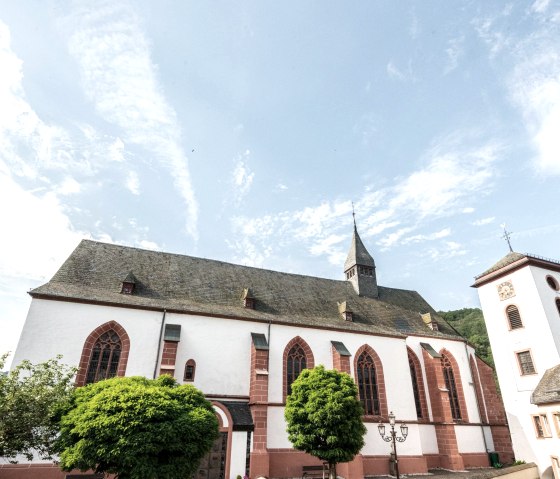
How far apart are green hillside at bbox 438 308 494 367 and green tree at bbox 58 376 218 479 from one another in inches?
1568

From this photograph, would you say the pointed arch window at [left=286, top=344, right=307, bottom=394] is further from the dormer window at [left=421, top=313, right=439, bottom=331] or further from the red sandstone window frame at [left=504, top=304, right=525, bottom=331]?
the red sandstone window frame at [left=504, top=304, right=525, bottom=331]

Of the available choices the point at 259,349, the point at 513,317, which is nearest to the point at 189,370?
the point at 259,349

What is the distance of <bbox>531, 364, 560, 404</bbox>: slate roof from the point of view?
19891 mm

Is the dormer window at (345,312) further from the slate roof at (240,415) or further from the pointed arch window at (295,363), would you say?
the slate roof at (240,415)

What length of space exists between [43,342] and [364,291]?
76.3 ft

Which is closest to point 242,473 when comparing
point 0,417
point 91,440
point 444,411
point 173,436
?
point 173,436

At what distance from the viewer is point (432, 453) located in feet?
76.1

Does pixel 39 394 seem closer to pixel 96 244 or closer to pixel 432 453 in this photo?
pixel 96 244

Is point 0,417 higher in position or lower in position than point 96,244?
lower

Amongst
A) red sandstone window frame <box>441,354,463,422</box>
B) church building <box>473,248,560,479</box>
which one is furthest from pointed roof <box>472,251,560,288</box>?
red sandstone window frame <box>441,354,463,422</box>

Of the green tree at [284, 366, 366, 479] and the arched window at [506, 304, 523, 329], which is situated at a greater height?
the arched window at [506, 304, 523, 329]

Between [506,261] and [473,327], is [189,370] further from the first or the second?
[473,327]

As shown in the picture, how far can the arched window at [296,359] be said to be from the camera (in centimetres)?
2169

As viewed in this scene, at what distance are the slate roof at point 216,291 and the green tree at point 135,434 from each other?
8403 millimetres
